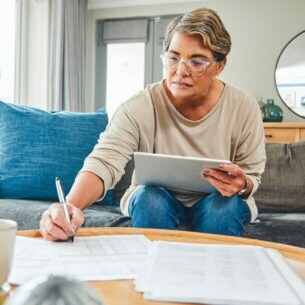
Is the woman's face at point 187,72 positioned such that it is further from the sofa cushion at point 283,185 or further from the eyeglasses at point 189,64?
the sofa cushion at point 283,185

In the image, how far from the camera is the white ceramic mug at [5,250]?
Result: 54 cm

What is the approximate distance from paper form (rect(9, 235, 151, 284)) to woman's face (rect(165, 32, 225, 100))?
0.60 metres

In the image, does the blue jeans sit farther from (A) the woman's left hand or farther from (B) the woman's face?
(B) the woman's face

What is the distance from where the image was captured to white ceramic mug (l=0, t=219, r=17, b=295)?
54cm

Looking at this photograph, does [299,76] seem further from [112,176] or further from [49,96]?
[112,176]

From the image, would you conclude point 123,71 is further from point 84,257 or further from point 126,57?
point 84,257

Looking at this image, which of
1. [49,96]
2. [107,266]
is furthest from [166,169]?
[49,96]

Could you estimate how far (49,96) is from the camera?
386cm

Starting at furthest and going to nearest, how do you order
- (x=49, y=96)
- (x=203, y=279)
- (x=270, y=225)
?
(x=49, y=96) < (x=270, y=225) < (x=203, y=279)

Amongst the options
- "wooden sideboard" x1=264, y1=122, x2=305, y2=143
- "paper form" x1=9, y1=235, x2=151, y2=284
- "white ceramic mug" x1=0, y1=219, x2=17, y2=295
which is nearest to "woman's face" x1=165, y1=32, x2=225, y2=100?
"paper form" x1=9, y1=235, x2=151, y2=284

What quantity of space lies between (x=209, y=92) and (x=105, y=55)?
3500 mm

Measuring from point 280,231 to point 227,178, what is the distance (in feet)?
1.63

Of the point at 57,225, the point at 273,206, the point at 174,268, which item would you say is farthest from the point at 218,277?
the point at 273,206

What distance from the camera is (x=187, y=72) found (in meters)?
1.35
